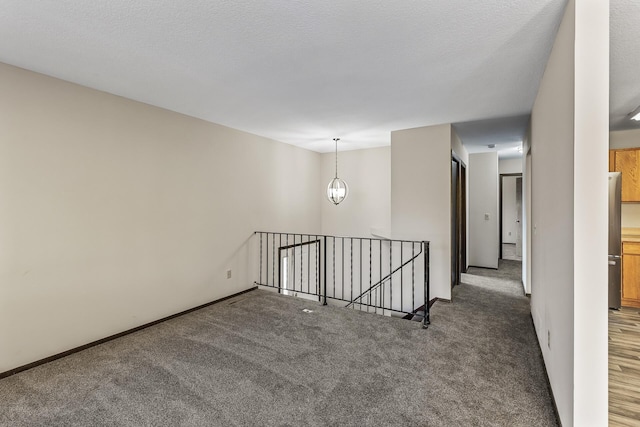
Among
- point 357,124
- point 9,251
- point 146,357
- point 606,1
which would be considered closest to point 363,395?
point 146,357

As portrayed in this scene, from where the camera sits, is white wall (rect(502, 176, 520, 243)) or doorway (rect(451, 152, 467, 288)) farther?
white wall (rect(502, 176, 520, 243))

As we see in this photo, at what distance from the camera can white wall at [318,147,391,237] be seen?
587 cm

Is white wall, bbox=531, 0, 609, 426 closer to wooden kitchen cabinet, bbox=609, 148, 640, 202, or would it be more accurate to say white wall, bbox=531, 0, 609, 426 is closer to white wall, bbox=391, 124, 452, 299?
white wall, bbox=391, 124, 452, 299

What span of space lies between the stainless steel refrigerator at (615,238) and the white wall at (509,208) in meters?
4.78

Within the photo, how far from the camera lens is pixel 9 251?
2.40 metres

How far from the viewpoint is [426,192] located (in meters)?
4.30

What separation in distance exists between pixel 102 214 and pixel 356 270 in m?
4.34

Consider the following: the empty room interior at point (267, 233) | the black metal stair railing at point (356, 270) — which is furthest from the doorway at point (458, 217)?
the black metal stair railing at point (356, 270)

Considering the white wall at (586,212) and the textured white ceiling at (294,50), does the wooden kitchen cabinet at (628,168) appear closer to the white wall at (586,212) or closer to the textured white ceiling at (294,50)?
the textured white ceiling at (294,50)

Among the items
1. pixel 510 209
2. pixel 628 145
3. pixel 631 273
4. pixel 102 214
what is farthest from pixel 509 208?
pixel 102 214

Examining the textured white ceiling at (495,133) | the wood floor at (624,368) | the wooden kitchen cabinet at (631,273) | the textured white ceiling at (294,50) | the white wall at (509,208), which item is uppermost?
the textured white ceiling at (495,133)

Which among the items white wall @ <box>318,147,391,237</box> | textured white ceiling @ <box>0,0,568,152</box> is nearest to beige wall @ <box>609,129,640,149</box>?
textured white ceiling @ <box>0,0,568,152</box>

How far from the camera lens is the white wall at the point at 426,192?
164 inches

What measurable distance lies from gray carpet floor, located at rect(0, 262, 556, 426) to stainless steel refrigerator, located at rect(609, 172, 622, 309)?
1.32m
